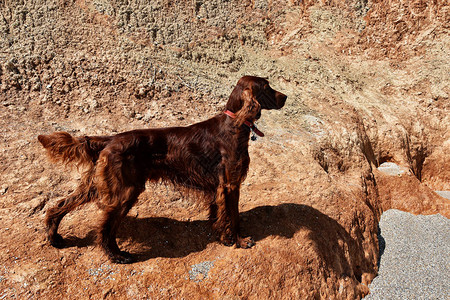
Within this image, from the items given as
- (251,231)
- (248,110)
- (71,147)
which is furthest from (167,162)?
(251,231)

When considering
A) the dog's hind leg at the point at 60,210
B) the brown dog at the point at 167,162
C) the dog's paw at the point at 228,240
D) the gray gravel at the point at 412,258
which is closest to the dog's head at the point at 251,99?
the brown dog at the point at 167,162

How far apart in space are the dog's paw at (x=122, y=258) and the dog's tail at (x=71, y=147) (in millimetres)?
940

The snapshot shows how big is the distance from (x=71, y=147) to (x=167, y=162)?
2.99 ft

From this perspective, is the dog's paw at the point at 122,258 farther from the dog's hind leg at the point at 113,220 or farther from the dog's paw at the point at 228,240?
the dog's paw at the point at 228,240

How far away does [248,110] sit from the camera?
3.18m

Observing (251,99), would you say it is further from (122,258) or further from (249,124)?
(122,258)

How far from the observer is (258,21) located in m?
8.66

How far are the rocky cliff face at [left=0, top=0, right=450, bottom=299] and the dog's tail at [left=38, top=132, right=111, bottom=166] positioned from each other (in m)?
0.89

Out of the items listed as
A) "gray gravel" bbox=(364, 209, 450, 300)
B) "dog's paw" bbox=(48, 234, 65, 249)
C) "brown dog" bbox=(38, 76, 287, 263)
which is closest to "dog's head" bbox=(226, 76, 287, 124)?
"brown dog" bbox=(38, 76, 287, 263)

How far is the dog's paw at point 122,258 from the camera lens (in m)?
2.86

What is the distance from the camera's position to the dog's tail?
2783 millimetres

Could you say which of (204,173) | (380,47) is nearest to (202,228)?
(204,173)

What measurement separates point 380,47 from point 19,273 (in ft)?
32.4

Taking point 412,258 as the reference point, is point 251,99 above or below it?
above
